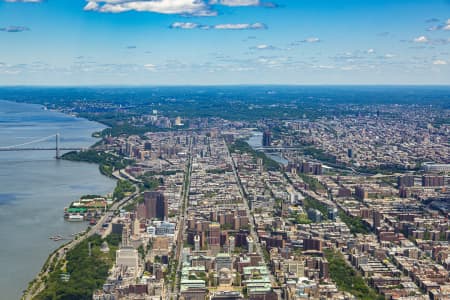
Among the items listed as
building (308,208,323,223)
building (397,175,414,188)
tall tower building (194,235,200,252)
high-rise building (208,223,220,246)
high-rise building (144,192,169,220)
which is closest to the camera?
tall tower building (194,235,200,252)

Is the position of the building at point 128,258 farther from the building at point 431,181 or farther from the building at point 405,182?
the building at point 431,181

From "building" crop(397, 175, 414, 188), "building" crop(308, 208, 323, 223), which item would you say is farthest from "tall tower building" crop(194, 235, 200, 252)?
"building" crop(397, 175, 414, 188)

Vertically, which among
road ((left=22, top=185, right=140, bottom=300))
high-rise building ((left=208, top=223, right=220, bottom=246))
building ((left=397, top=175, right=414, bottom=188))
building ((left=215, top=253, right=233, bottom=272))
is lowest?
road ((left=22, top=185, right=140, bottom=300))

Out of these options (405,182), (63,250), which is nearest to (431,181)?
(405,182)

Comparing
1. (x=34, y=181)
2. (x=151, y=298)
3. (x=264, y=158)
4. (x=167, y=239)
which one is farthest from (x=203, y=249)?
(x=264, y=158)

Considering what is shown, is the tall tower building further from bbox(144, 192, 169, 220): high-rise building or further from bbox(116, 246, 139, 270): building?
bbox(144, 192, 169, 220): high-rise building

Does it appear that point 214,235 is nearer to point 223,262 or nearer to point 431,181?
point 223,262

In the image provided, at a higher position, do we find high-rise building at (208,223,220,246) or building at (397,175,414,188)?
building at (397,175,414,188)

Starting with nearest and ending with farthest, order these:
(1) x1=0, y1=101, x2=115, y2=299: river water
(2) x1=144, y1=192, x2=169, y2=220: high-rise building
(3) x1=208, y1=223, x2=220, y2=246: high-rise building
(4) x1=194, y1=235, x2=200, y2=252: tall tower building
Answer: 1. (1) x1=0, y1=101, x2=115, y2=299: river water
2. (4) x1=194, y1=235, x2=200, y2=252: tall tower building
3. (3) x1=208, y1=223, x2=220, y2=246: high-rise building
4. (2) x1=144, y1=192, x2=169, y2=220: high-rise building

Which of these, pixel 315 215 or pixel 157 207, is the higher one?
pixel 157 207
